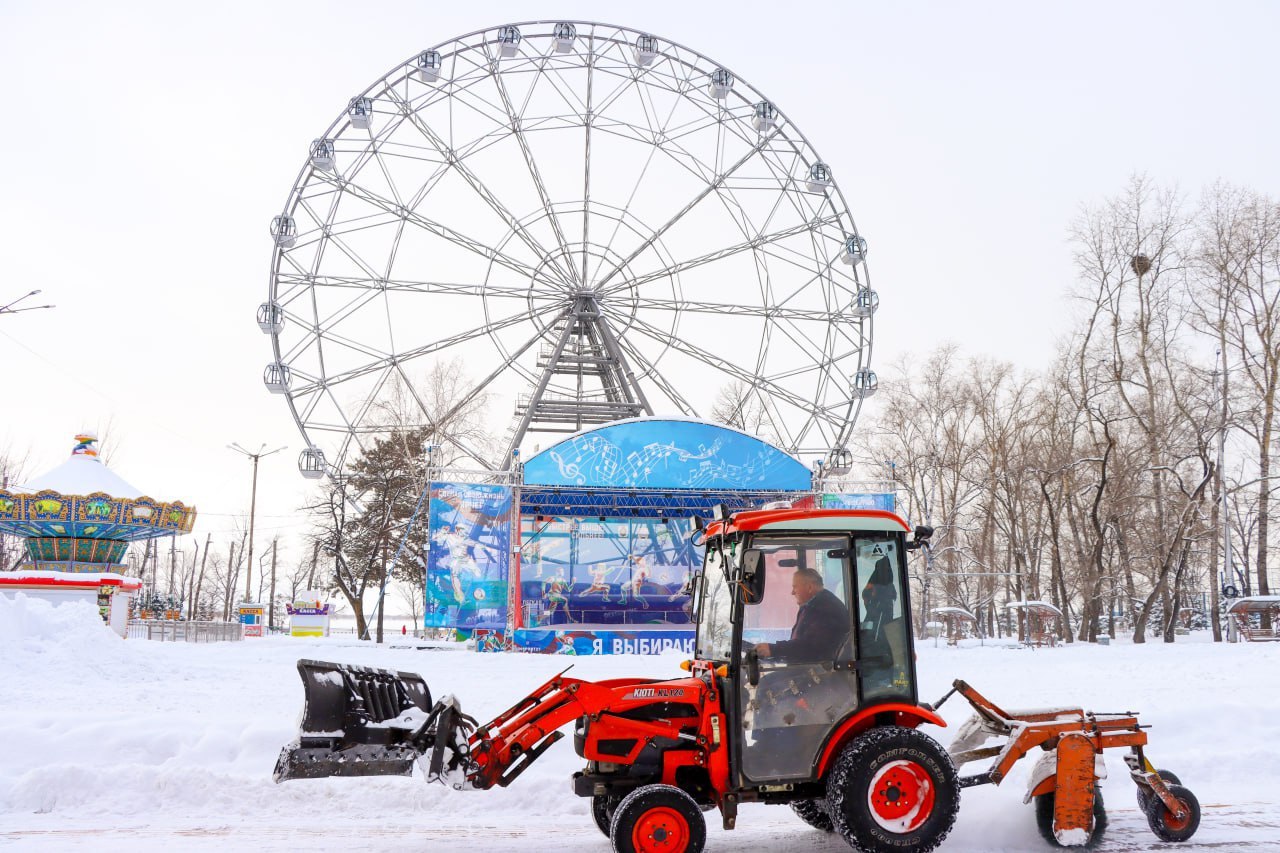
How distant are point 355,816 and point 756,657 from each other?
291cm

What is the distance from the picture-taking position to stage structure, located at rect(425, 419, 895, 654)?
2339cm

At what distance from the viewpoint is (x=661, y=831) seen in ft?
16.6

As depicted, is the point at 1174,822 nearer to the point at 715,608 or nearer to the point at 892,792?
the point at 892,792

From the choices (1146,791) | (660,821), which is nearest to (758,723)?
(660,821)

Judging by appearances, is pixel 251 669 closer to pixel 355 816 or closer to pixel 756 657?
pixel 355 816

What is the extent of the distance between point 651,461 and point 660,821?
19.5 m

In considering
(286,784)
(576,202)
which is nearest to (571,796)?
(286,784)

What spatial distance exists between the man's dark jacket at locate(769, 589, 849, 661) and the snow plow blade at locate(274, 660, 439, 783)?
1.88 m

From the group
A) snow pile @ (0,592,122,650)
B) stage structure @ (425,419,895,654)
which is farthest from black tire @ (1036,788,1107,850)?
stage structure @ (425,419,895,654)

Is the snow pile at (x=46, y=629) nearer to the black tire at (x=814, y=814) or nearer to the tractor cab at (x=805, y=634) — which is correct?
the black tire at (x=814, y=814)

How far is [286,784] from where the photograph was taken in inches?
261

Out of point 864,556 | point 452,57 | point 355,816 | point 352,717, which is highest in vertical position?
point 452,57

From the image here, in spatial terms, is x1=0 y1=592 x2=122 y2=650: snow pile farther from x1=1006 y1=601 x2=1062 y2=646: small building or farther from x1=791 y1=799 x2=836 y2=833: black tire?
A: x1=1006 y1=601 x2=1062 y2=646: small building

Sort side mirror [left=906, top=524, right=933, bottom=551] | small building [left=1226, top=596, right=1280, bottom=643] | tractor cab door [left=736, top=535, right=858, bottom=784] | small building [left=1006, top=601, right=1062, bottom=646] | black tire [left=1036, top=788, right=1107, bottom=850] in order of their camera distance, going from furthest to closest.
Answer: small building [left=1006, top=601, right=1062, bottom=646], small building [left=1226, top=596, right=1280, bottom=643], black tire [left=1036, top=788, right=1107, bottom=850], side mirror [left=906, top=524, right=933, bottom=551], tractor cab door [left=736, top=535, right=858, bottom=784]
